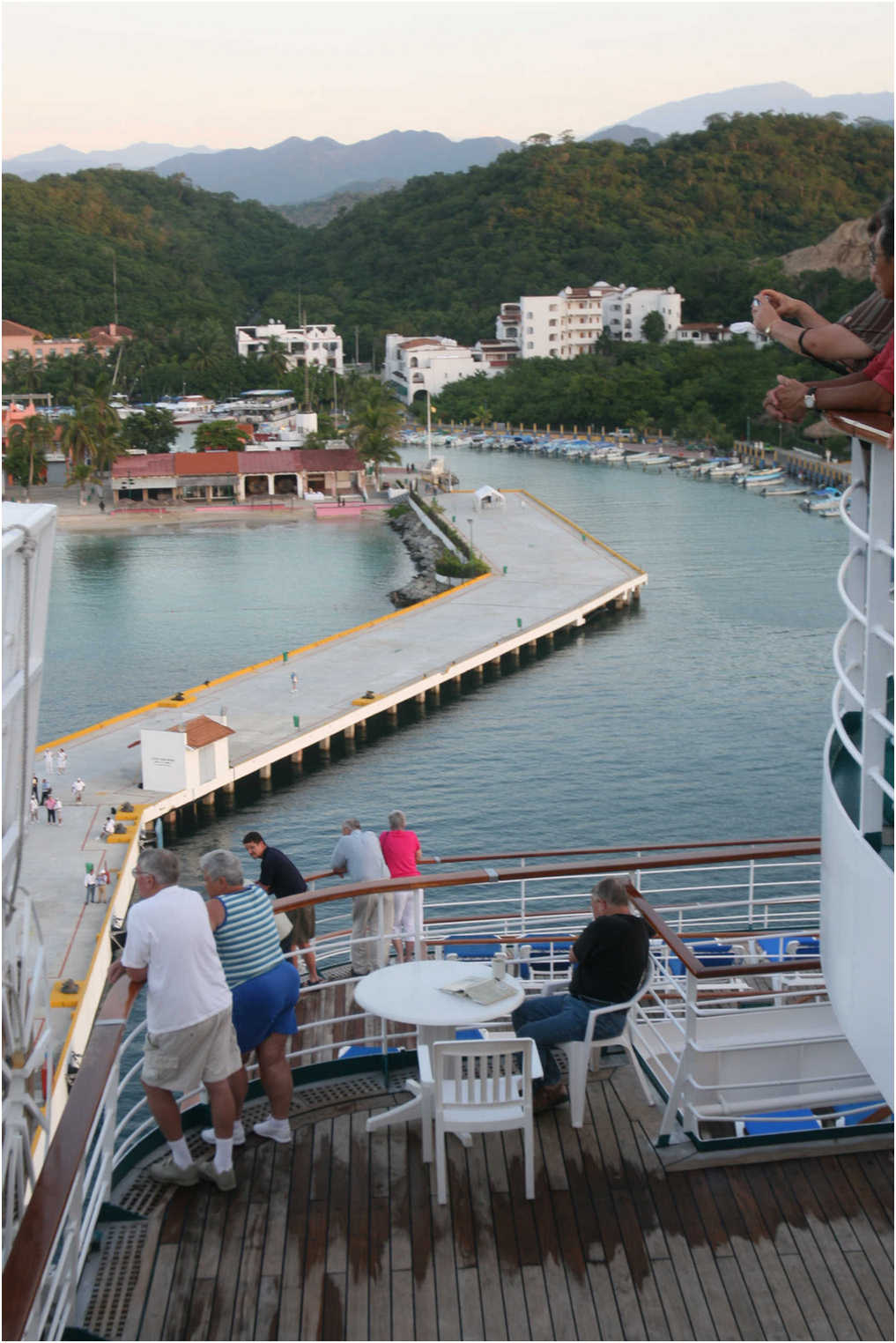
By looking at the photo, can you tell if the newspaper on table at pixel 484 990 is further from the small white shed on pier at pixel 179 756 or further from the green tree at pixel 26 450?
the green tree at pixel 26 450

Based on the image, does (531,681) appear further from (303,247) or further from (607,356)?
(303,247)

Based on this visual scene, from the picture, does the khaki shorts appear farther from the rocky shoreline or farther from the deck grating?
the rocky shoreline

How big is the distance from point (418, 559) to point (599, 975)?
4043 centimetres

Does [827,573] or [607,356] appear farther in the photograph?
[607,356]

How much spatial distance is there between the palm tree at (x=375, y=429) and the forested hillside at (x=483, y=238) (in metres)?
49.1

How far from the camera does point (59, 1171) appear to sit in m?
2.96

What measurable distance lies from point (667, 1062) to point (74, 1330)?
2.42 metres

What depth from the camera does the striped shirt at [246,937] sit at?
3.96 metres

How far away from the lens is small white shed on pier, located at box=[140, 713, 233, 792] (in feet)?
66.4

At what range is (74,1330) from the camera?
3.11 metres

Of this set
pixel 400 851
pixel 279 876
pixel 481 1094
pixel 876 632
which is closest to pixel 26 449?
pixel 400 851

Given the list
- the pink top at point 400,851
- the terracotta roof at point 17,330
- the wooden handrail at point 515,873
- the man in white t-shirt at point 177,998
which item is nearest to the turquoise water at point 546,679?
the pink top at point 400,851

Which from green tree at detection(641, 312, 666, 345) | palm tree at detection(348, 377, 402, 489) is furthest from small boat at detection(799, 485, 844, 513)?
green tree at detection(641, 312, 666, 345)

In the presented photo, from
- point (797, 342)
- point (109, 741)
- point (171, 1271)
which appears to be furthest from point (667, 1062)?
point (109, 741)
